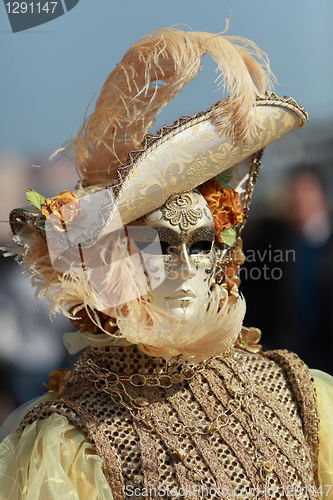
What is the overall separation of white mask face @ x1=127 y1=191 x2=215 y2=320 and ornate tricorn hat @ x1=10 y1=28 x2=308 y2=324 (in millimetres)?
46

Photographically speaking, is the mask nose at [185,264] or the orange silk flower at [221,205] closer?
the mask nose at [185,264]

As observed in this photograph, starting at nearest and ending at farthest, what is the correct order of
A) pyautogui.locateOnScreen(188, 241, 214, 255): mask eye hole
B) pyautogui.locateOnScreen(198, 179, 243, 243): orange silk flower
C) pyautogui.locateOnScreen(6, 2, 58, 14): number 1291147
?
pyautogui.locateOnScreen(188, 241, 214, 255): mask eye hole → pyautogui.locateOnScreen(198, 179, 243, 243): orange silk flower → pyautogui.locateOnScreen(6, 2, 58, 14): number 1291147

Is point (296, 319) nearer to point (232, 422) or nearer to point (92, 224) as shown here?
point (232, 422)

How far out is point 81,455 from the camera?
3.74 feet

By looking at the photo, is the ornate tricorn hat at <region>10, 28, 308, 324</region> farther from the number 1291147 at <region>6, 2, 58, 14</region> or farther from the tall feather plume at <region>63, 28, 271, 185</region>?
the number 1291147 at <region>6, 2, 58, 14</region>

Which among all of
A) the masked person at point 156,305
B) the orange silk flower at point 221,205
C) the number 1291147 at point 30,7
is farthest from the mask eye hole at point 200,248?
the number 1291147 at point 30,7

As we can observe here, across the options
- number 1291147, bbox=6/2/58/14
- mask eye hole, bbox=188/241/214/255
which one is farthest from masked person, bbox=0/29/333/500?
number 1291147, bbox=6/2/58/14

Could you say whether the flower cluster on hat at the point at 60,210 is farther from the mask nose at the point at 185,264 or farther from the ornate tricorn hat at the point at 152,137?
the mask nose at the point at 185,264

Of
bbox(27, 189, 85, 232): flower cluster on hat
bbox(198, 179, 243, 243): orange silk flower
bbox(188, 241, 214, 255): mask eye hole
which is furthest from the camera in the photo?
bbox(198, 179, 243, 243): orange silk flower

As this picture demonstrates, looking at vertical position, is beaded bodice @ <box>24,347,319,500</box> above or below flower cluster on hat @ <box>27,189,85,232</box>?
below

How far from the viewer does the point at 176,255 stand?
121cm

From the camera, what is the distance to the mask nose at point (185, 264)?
1201 millimetres

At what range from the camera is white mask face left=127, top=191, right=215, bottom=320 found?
47.2 inches

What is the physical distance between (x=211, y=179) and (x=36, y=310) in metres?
1.43
